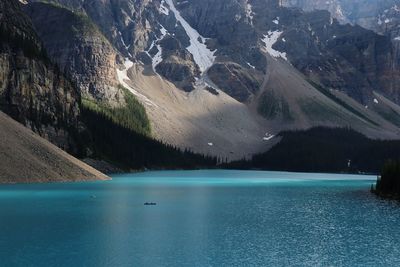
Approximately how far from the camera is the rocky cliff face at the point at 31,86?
145125 mm

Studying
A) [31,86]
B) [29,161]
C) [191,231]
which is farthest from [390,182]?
[31,86]

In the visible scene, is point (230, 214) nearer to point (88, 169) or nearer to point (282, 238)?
point (282, 238)

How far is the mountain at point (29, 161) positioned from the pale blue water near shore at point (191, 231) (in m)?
11.9

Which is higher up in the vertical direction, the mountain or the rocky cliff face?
the rocky cliff face

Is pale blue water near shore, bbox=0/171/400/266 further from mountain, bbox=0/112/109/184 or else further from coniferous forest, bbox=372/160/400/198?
coniferous forest, bbox=372/160/400/198

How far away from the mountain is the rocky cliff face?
1344 inches

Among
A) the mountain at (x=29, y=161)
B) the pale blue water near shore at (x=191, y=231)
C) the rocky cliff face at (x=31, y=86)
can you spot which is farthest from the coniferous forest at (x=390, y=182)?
the rocky cliff face at (x=31, y=86)

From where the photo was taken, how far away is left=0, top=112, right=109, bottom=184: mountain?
9844 centimetres

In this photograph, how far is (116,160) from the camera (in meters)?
186

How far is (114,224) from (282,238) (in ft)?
54.6

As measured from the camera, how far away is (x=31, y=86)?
153 metres

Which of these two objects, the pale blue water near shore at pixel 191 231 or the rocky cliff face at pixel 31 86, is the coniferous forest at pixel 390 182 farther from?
the rocky cliff face at pixel 31 86

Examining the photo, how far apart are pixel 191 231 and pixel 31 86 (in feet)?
360

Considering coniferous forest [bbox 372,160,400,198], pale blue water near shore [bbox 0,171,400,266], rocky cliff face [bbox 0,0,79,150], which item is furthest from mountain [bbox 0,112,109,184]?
coniferous forest [bbox 372,160,400,198]
